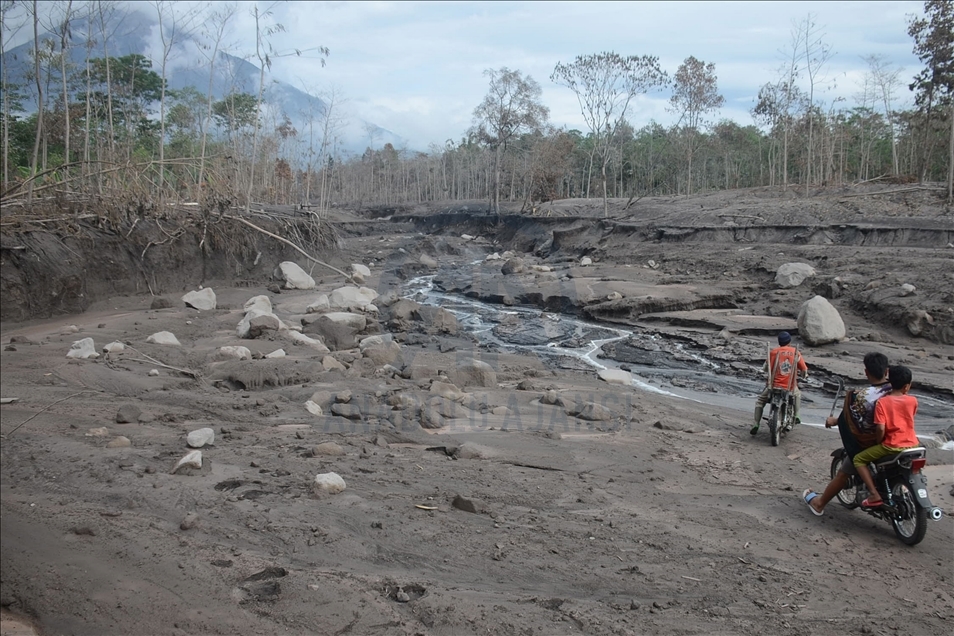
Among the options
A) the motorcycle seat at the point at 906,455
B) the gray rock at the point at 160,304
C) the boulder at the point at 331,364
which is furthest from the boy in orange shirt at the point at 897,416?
the gray rock at the point at 160,304

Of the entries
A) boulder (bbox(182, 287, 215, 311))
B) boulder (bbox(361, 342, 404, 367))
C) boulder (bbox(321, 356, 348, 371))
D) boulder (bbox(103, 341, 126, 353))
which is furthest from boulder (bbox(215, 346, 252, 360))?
boulder (bbox(182, 287, 215, 311))

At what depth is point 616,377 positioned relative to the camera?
11180 millimetres

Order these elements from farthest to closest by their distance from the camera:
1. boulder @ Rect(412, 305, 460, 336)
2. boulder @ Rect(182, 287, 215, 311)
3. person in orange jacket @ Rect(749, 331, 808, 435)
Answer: boulder @ Rect(412, 305, 460, 336), boulder @ Rect(182, 287, 215, 311), person in orange jacket @ Rect(749, 331, 808, 435)

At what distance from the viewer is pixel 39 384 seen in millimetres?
6102

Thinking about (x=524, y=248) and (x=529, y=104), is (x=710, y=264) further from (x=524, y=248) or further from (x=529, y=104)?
(x=529, y=104)

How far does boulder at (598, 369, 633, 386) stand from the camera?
1106 cm

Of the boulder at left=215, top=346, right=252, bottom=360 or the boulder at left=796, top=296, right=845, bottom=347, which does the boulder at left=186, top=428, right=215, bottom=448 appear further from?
the boulder at left=796, top=296, right=845, bottom=347

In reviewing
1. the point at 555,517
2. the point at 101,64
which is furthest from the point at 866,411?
the point at 101,64

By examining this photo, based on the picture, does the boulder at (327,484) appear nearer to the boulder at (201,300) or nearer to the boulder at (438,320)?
the boulder at (201,300)

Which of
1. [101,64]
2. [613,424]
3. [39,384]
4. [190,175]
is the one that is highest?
[101,64]

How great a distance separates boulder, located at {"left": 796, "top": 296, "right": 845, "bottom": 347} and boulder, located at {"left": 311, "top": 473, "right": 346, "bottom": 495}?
11.6 meters

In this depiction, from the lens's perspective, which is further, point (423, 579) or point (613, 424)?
point (613, 424)

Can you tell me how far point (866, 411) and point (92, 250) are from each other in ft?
43.5

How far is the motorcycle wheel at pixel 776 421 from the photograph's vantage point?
285 inches
